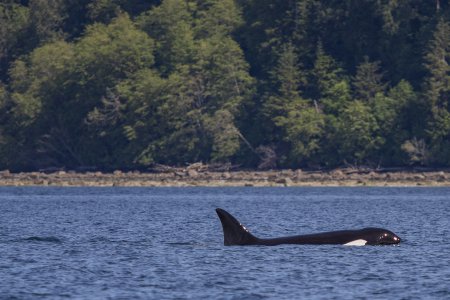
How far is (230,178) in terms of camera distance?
150 metres

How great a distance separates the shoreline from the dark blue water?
164 feet

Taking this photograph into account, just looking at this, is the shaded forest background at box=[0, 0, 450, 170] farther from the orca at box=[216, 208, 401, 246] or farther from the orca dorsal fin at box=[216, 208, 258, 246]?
the orca dorsal fin at box=[216, 208, 258, 246]

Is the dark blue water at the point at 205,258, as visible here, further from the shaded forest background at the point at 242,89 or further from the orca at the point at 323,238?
the shaded forest background at the point at 242,89

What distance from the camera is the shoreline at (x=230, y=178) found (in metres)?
142

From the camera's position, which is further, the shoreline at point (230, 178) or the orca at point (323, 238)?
the shoreline at point (230, 178)

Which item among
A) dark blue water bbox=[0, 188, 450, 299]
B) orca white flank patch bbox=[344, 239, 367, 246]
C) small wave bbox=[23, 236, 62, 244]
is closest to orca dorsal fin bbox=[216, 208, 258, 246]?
dark blue water bbox=[0, 188, 450, 299]

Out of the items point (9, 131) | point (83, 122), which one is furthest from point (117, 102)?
point (9, 131)

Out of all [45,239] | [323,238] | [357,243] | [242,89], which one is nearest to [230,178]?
[242,89]

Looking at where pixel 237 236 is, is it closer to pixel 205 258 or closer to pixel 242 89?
pixel 205 258

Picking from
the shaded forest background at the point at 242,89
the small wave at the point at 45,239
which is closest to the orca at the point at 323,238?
the small wave at the point at 45,239

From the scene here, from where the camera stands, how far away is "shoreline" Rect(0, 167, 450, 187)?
5571 inches

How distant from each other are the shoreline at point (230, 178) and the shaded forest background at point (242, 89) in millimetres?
1252

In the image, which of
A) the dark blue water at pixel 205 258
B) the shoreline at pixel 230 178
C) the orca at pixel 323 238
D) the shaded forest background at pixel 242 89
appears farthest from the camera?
the shaded forest background at pixel 242 89

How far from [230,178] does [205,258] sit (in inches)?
4005
